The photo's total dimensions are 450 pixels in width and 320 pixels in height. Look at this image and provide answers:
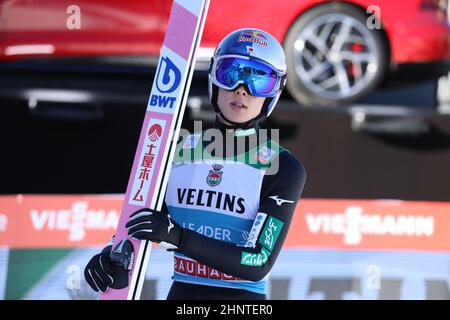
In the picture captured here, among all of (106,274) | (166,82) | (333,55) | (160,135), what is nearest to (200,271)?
(106,274)

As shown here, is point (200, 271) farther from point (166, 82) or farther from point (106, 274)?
point (166, 82)

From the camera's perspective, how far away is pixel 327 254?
201 inches

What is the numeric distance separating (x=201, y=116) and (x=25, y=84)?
4.31ft

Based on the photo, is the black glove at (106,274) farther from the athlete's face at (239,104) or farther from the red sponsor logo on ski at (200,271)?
the athlete's face at (239,104)

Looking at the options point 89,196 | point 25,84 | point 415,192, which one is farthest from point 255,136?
point 25,84

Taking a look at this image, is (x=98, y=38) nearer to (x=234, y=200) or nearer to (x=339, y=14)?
(x=339, y=14)

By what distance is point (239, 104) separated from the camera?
2.68 meters

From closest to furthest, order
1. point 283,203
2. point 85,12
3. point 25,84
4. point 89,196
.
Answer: point 283,203
point 89,196
point 85,12
point 25,84

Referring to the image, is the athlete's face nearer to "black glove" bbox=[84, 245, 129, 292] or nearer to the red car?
"black glove" bbox=[84, 245, 129, 292]

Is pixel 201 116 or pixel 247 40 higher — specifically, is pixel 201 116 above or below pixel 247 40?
below

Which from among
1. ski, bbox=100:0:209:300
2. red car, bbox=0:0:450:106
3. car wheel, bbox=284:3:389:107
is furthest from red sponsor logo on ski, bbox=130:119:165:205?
car wheel, bbox=284:3:389:107

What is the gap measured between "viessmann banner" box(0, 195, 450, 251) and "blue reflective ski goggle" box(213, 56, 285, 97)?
2.38 meters

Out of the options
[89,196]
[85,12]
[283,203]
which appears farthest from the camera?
[85,12]

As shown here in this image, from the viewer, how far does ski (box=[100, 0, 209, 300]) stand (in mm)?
2580
